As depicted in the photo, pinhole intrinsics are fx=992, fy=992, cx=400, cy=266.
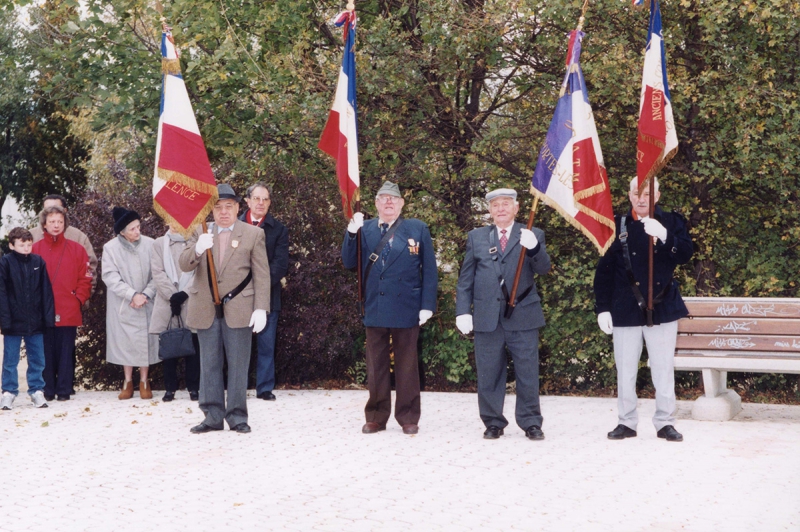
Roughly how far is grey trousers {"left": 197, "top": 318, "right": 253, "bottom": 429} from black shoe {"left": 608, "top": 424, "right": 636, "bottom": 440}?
305 centimetres

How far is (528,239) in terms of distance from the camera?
773 cm

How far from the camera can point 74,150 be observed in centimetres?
2783

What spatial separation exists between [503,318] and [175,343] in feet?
11.2

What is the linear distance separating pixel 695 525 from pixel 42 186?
81.8 feet

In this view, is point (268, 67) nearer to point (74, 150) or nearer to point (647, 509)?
point (647, 509)

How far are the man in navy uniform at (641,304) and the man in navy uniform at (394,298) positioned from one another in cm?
148

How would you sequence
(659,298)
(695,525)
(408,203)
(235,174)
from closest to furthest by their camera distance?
(695,525) < (659,298) < (408,203) < (235,174)

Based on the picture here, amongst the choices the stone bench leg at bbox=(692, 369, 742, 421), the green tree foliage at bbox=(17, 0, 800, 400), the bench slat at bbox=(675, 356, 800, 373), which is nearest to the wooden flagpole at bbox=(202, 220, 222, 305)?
the green tree foliage at bbox=(17, 0, 800, 400)

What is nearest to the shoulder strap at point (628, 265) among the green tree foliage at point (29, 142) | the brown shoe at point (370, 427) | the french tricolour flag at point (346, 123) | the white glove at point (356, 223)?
the white glove at point (356, 223)

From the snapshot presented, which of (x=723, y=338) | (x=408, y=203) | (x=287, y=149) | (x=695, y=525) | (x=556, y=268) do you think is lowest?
(x=695, y=525)

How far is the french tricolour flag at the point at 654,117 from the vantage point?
25.8 ft

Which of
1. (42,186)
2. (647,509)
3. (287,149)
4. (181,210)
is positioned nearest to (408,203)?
(287,149)

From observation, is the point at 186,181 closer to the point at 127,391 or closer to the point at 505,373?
the point at 505,373

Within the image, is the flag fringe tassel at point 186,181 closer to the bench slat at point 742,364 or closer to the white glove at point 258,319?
the white glove at point 258,319
